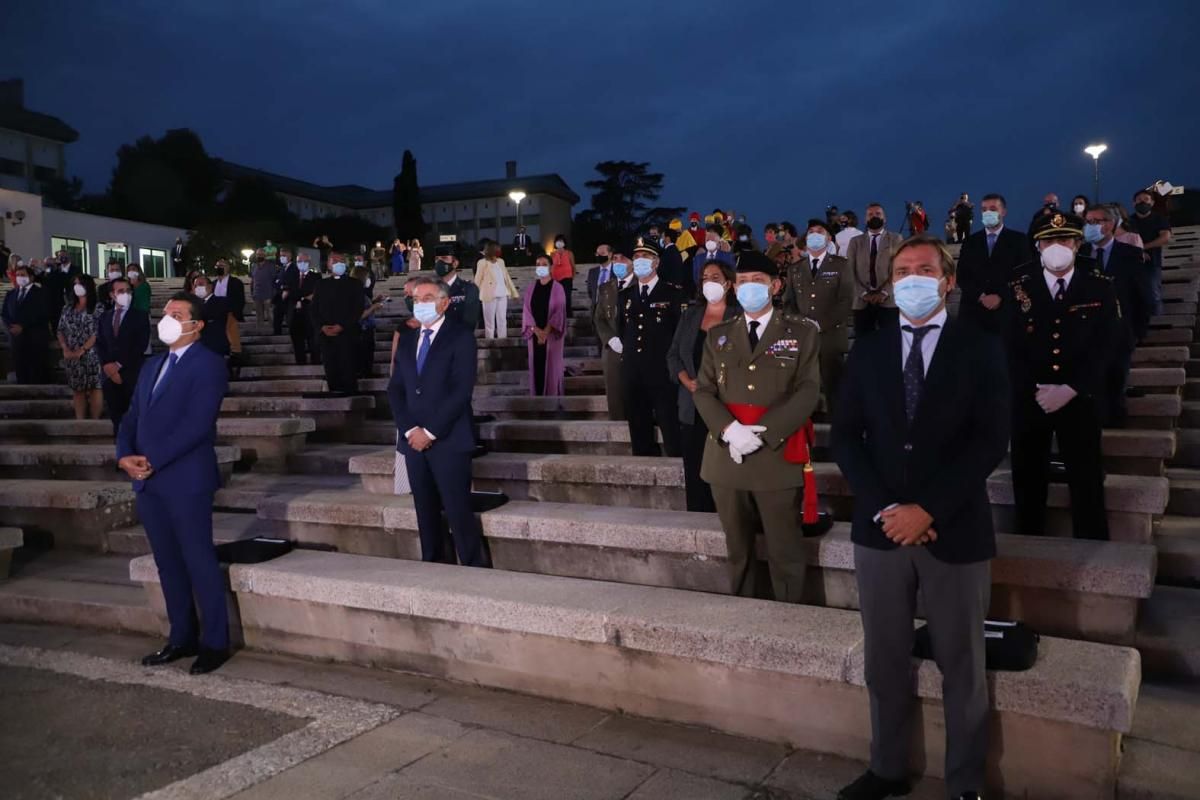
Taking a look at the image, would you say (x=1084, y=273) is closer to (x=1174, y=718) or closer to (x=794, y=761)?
(x=1174, y=718)

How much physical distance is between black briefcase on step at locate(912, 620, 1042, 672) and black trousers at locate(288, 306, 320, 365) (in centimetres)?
1110

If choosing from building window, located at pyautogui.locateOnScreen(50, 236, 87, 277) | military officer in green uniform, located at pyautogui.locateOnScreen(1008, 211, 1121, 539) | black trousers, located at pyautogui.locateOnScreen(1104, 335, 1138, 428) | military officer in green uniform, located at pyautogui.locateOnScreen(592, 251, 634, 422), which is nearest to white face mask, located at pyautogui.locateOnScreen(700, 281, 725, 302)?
military officer in green uniform, located at pyautogui.locateOnScreen(1008, 211, 1121, 539)

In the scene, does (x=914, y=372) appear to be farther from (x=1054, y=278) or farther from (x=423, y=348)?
(x=423, y=348)

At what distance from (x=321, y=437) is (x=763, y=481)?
21.4ft

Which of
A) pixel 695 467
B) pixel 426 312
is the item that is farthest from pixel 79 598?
pixel 695 467

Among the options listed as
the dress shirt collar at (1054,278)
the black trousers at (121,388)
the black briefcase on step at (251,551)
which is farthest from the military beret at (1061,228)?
the black trousers at (121,388)

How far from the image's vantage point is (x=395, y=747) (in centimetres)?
388

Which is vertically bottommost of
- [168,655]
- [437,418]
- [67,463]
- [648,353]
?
[168,655]

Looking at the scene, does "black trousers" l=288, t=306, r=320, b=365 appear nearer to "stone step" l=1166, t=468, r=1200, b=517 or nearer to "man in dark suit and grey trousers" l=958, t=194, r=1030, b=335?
"man in dark suit and grey trousers" l=958, t=194, r=1030, b=335

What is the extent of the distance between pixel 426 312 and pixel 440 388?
0.54 meters

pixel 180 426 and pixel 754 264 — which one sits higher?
pixel 754 264

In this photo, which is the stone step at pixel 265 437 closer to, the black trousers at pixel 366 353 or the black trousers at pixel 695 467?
the black trousers at pixel 366 353

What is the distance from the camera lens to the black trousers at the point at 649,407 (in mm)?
6652

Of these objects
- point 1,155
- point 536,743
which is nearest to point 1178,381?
point 536,743
